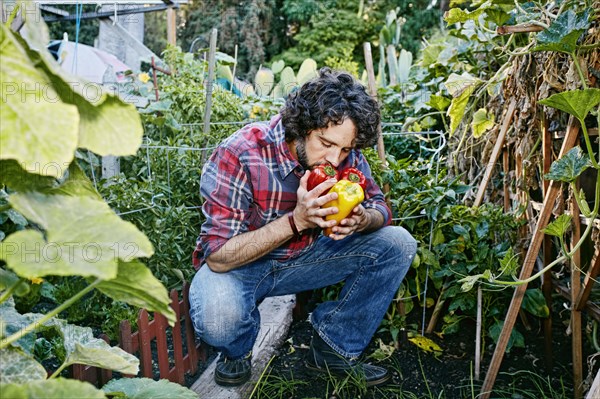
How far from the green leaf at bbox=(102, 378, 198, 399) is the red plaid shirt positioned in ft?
2.48

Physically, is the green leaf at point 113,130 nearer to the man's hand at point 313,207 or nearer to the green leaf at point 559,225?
the man's hand at point 313,207

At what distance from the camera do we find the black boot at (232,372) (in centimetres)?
194

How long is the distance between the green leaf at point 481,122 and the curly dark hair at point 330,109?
24.5 inches

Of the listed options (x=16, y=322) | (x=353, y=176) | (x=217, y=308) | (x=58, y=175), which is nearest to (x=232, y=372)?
(x=217, y=308)

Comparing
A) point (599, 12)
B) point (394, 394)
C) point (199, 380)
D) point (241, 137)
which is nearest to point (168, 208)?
point (241, 137)

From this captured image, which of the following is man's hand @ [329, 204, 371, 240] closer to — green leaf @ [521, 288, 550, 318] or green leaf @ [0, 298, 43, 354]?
green leaf @ [521, 288, 550, 318]

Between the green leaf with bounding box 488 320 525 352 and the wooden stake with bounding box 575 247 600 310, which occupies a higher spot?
the wooden stake with bounding box 575 247 600 310

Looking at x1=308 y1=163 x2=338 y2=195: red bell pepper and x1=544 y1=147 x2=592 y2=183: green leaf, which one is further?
x1=308 y1=163 x2=338 y2=195: red bell pepper

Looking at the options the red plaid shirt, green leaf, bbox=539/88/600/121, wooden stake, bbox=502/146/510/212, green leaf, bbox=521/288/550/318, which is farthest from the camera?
wooden stake, bbox=502/146/510/212

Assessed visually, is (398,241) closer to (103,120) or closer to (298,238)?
(298,238)

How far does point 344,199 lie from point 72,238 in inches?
51.7

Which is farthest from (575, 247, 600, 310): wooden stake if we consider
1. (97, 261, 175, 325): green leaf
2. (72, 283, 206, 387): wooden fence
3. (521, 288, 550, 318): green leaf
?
(97, 261, 175, 325): green leaf

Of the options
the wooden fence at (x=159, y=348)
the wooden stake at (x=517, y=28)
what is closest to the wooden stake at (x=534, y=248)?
the wooden stake at (x=517, y=28)

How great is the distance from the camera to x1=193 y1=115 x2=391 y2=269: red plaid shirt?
191cm
